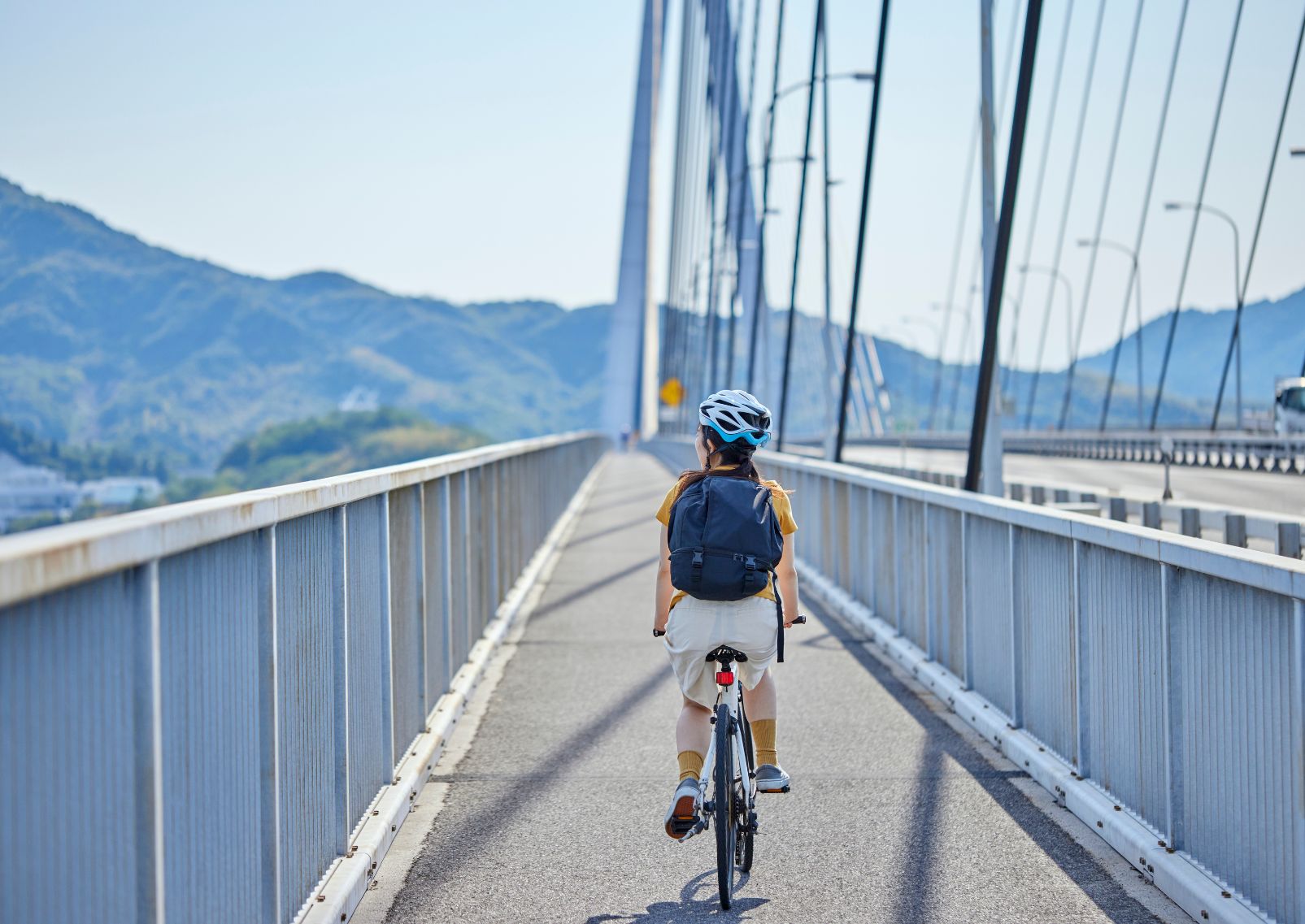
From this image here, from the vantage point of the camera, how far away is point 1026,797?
615 centimetres

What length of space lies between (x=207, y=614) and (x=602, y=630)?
26.1 ft

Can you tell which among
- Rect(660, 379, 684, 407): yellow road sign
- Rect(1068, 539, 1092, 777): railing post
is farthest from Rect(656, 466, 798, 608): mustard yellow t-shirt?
Rect(660, 379, 684, 407): yellow road sign

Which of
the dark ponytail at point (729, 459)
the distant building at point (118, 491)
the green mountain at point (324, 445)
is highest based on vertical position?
the dark ponytail at point (729, 459)

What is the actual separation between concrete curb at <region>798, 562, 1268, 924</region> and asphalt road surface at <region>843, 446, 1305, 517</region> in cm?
930

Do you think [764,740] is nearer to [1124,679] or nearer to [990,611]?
[1124,679]

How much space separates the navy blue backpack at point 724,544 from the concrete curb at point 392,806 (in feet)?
4.41

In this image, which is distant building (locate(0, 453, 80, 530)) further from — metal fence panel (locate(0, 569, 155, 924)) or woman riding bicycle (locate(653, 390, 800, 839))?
metal fence panel (locate(0, 569, 155, 924))

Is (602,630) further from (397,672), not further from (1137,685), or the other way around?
(1137,685)

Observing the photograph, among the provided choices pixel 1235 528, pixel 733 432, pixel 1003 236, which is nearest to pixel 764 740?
pixel 733 432

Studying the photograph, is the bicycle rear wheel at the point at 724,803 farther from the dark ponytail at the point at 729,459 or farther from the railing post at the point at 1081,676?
the railing post at the point at 1081,676

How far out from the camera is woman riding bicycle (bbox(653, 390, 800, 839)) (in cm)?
482

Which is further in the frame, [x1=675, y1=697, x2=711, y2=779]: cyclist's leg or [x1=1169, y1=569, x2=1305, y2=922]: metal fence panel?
[x1=675, y1=697, x2=711, y2=779]: cyclist's leg

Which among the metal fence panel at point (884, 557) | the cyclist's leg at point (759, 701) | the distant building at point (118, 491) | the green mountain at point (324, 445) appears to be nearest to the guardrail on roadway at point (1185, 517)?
the metal fence panel at point (884, 557)

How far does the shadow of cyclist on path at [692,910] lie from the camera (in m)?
4.62
